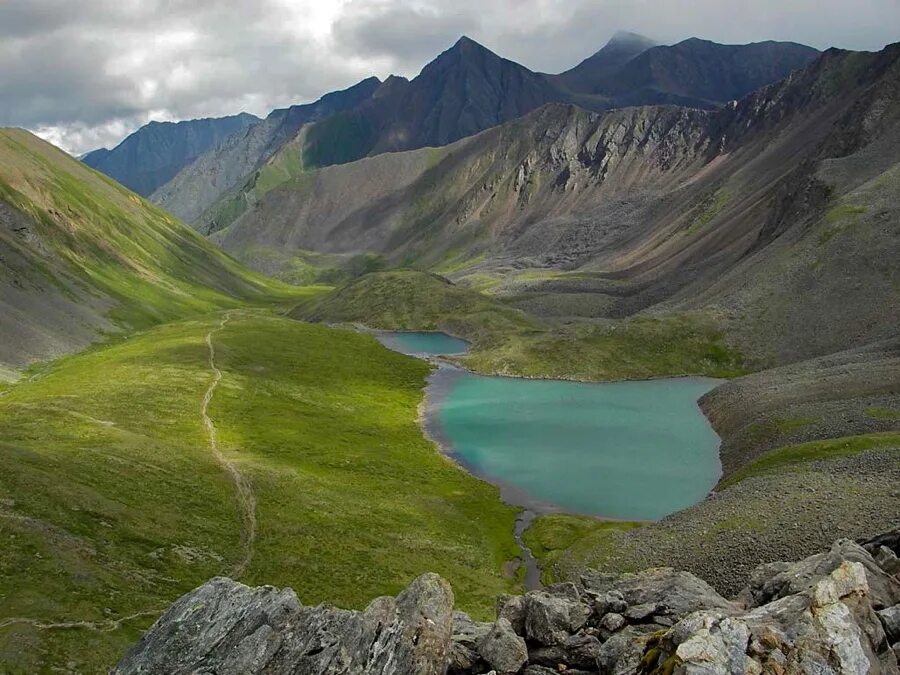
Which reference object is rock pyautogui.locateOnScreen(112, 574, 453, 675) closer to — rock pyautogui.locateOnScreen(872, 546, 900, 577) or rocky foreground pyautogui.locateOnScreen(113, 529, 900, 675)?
rocky foreground pyautogui.locateOnScreen(113, 529, 900, 675)

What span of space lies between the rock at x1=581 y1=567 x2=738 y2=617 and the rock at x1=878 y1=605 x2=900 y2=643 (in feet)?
21.8

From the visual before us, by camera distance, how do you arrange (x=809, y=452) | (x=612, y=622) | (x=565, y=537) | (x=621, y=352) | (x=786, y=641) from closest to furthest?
(x=786, y=641) → (x=612, y=622) → (x=565, y=537) → (x=809, y=452) → (x=621, y=352)

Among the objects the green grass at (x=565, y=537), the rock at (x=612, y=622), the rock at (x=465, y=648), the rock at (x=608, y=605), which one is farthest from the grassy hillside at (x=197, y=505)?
the rock at (x=612, y=622)

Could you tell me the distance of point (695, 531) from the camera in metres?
63.6

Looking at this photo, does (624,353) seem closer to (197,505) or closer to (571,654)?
(197,505)

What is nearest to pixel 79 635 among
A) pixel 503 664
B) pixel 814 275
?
pixel 503 664

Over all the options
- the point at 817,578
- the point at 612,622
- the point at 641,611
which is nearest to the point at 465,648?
the point at 612,622

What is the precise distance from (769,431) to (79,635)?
85.4m

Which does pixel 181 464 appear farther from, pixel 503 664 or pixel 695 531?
pixel 503 664

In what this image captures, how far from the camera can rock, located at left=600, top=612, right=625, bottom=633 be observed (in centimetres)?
3159

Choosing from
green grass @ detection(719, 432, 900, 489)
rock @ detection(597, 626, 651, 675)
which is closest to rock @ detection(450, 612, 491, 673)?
rock @ detection(597, 626, 651, 675)

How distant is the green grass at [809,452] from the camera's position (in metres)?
74.8

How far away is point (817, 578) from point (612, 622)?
10.4m

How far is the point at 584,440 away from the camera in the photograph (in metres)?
112
